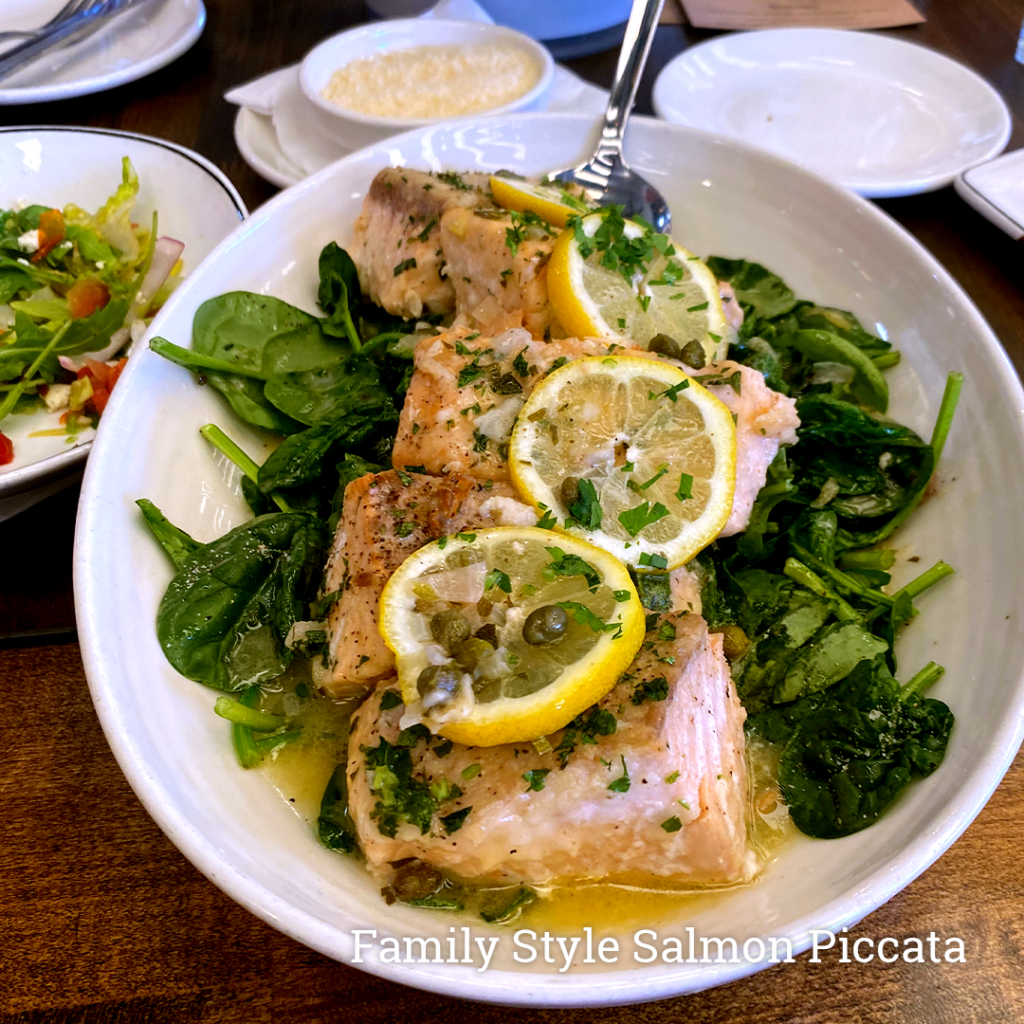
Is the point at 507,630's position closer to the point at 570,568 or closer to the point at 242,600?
the point at 570,568

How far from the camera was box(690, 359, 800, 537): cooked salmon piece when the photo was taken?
7.41 ft

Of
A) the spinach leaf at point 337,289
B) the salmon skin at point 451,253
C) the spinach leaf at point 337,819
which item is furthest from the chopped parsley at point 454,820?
the spinach leaf at point 337,289

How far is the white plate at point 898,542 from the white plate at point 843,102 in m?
1.04

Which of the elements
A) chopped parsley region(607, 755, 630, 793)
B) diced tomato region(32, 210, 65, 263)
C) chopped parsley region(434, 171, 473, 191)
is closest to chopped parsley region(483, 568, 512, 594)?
chopped parsley region(607, 755, 630, 793)

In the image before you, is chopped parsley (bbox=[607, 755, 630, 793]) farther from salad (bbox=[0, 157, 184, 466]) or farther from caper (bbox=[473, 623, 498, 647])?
salad (bbox=[0, 157, 184, 466])

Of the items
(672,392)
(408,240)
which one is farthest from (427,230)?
(672,392)

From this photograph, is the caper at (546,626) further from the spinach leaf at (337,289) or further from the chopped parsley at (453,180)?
the chopped parsley at (453,180)

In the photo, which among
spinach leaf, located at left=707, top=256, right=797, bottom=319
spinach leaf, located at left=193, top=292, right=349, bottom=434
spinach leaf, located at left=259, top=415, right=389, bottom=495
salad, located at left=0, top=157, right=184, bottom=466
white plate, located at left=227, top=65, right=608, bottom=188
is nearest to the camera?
spinach leaf, located at left=259, top=415, right=389, bottom=495

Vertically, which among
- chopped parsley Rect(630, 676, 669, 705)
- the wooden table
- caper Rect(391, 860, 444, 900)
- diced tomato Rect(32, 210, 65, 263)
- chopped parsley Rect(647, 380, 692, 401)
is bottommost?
the wooden table

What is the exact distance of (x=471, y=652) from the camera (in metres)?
1.64

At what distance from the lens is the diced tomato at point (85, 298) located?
325cm

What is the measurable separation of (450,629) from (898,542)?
1.48 m

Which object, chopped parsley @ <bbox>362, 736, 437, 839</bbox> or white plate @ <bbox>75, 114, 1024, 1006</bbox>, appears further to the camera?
chopped parsley @ <bbox>362, 736, 437, 839</bbox>

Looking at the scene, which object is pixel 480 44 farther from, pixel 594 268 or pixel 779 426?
pixel 779 426
